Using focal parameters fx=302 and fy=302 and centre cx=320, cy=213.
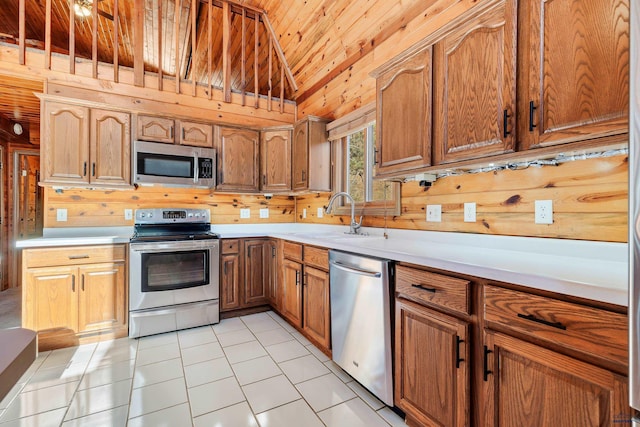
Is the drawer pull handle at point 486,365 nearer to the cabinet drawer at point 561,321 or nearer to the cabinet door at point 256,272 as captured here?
the cabinet drawer at point 561,321

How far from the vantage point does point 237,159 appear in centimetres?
349

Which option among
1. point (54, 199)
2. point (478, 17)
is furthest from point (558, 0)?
point (54, 199)

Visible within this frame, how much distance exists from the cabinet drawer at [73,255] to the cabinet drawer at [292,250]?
1.46 metres

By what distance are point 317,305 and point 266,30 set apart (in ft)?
11.8

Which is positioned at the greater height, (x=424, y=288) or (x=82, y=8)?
(x=82, y=8)

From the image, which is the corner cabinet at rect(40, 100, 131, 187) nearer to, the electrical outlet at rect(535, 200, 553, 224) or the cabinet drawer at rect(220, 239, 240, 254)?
the cabinet drawer at rect(220, 239, 240, 254)

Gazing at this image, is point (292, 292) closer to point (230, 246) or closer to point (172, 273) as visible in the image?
point (230, 246)

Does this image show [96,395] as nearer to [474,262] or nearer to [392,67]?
[474,262]

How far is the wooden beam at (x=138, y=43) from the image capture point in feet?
10.8

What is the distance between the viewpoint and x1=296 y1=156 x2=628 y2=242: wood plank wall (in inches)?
51.8

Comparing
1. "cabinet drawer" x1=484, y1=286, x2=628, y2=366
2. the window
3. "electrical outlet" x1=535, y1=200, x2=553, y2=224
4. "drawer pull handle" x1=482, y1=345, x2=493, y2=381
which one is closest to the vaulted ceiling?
the window

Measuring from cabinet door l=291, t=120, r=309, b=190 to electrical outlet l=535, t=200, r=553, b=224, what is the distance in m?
2.17

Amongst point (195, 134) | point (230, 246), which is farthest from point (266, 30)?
point (230, 246)

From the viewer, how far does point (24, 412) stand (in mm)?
1696
